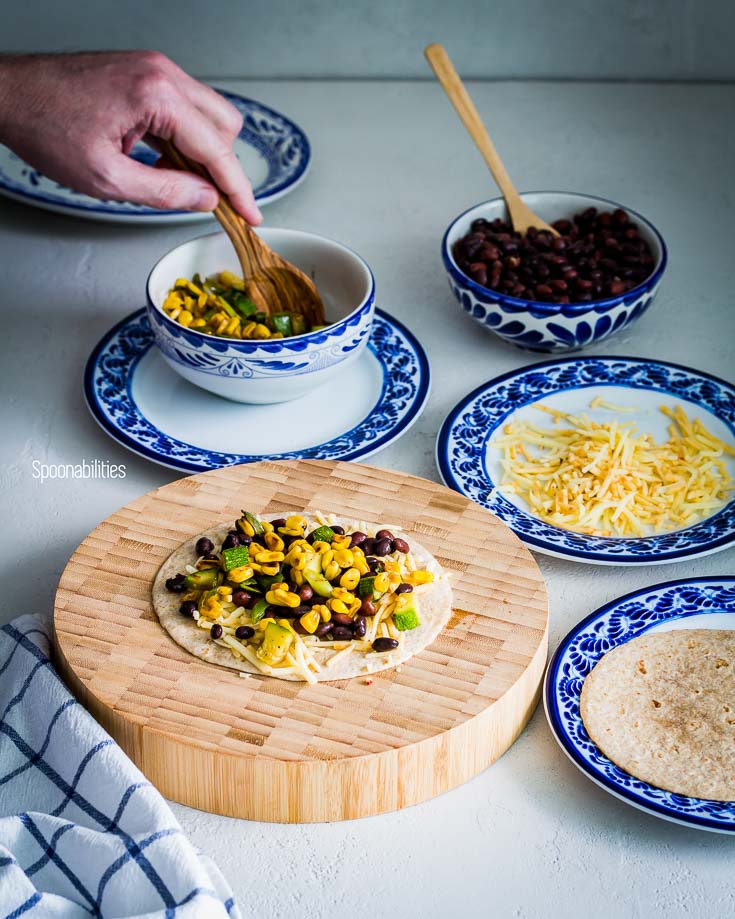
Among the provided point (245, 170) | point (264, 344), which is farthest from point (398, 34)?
point (264, 344)

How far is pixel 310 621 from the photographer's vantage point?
1520mm

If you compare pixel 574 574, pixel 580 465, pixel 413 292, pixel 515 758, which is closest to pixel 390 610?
pixel 515 758

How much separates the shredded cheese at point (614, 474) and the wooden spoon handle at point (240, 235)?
0.57 metres

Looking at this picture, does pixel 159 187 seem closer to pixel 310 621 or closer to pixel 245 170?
pixel 245 170

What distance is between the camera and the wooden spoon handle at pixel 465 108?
242 centimetres

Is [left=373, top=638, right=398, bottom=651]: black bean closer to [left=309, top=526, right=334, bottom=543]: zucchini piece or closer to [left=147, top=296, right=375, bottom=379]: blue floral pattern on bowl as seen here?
[left=309, top=526, right=334, bottom=543]: zucchini piece

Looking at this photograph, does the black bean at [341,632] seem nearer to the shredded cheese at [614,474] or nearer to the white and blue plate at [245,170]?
the shredded cheese at [614,474]

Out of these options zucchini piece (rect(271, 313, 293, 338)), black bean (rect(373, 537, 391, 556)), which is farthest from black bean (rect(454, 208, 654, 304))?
black bean (rect(373, 537, 391, 556))

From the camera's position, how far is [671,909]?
1.36m

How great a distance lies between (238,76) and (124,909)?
2912mm

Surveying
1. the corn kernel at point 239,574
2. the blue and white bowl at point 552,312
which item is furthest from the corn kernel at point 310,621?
the blue and white bowl at point 552,312

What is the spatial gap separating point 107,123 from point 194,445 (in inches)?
24.1

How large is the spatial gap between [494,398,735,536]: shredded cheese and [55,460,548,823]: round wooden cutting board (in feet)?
0.65

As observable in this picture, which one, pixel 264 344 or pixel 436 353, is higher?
pixel 264 344
